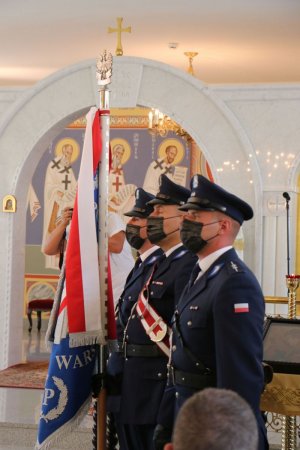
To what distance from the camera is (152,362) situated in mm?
4930

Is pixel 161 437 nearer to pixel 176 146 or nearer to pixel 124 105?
pixel 124 105

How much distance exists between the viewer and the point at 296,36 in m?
11.4

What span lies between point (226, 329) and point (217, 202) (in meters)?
0.69

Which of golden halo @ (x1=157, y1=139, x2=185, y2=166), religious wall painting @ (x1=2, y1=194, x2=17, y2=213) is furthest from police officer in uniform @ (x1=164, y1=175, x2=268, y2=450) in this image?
golden halo @ (x1=157, y1=139, x2=185, y2=166)

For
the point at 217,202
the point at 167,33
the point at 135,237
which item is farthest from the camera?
the point at 167,33

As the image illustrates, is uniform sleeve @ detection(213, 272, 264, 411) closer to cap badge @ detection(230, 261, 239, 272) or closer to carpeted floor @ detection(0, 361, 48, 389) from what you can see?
cap badge @ detection(230, 261, 239, 272)

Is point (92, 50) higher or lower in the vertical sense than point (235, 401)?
higher

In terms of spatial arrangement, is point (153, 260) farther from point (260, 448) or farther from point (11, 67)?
point (11, 67)

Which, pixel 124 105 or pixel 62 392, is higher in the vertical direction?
pixel 124 105

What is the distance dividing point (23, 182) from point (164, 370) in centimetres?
672

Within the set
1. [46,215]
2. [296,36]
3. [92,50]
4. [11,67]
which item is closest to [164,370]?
[296,36]

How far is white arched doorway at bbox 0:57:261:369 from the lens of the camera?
1039 centimetres

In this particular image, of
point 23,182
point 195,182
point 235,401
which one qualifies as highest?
point 23,182

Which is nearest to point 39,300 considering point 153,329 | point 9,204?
point 9,204
